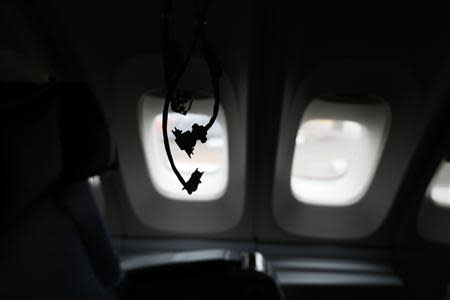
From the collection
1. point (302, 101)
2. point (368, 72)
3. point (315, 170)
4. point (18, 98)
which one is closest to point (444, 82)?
point (368, 72)

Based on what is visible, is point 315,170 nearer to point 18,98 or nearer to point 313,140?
point 313,140

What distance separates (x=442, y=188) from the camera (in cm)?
237

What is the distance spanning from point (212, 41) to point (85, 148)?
2.15ft

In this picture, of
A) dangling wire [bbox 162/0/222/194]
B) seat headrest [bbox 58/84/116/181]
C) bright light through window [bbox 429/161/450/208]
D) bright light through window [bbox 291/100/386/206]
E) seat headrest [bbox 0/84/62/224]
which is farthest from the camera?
bright light through window [bbox 429/161/450/208]

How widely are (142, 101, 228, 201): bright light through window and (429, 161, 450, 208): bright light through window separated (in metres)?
1.13

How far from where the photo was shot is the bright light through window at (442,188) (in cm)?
228

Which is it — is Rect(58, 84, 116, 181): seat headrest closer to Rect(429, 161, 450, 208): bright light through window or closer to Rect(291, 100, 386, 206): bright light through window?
Rect(291, 100, 386, 206): bright light through window

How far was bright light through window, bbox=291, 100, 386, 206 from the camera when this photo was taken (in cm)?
203

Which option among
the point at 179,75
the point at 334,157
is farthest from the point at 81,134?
the point at 334,157

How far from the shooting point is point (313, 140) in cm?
221

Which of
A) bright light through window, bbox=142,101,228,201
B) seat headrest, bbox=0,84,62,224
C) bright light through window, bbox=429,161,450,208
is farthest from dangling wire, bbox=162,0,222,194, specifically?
bright light through window, bbox=429,161,450,208

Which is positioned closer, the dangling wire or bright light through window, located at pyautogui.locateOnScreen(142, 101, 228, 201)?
the dangling wire

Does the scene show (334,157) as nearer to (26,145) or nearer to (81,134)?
(81,134)

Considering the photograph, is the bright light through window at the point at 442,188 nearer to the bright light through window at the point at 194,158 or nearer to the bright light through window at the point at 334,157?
Answer: the bright light through window at the point at 334,157
